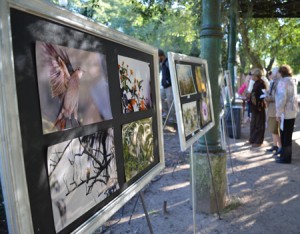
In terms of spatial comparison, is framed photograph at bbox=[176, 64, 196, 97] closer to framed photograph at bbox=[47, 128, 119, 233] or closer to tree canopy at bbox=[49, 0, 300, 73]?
tree canopy at bbox=[49, 0, 300, 73]

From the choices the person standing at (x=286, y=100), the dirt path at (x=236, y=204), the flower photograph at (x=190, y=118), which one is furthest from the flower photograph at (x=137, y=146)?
the person standing at (x=286, y=100)

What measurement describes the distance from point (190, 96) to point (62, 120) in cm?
173

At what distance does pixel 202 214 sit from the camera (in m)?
3.73

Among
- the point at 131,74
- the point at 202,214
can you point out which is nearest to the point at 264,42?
the point at 202,214

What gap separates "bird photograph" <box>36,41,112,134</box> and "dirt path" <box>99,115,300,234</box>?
7.98 feet

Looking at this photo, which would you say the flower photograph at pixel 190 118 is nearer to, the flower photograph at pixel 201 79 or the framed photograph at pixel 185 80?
the framed photograph at pixel 185 80

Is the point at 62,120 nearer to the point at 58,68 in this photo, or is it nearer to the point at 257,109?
the point at 58,68

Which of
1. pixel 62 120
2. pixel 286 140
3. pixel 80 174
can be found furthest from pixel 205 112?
pixel 286 140

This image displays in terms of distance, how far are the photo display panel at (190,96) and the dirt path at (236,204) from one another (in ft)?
3.97

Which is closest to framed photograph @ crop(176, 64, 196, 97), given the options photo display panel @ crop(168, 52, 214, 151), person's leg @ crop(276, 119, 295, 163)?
photo display panel @ crop(168, 52, 214, 151)

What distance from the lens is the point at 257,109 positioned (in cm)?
737

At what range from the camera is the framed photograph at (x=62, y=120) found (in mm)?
873

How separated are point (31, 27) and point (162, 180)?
170 inches

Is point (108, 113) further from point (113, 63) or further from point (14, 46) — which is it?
point (14, 46)
